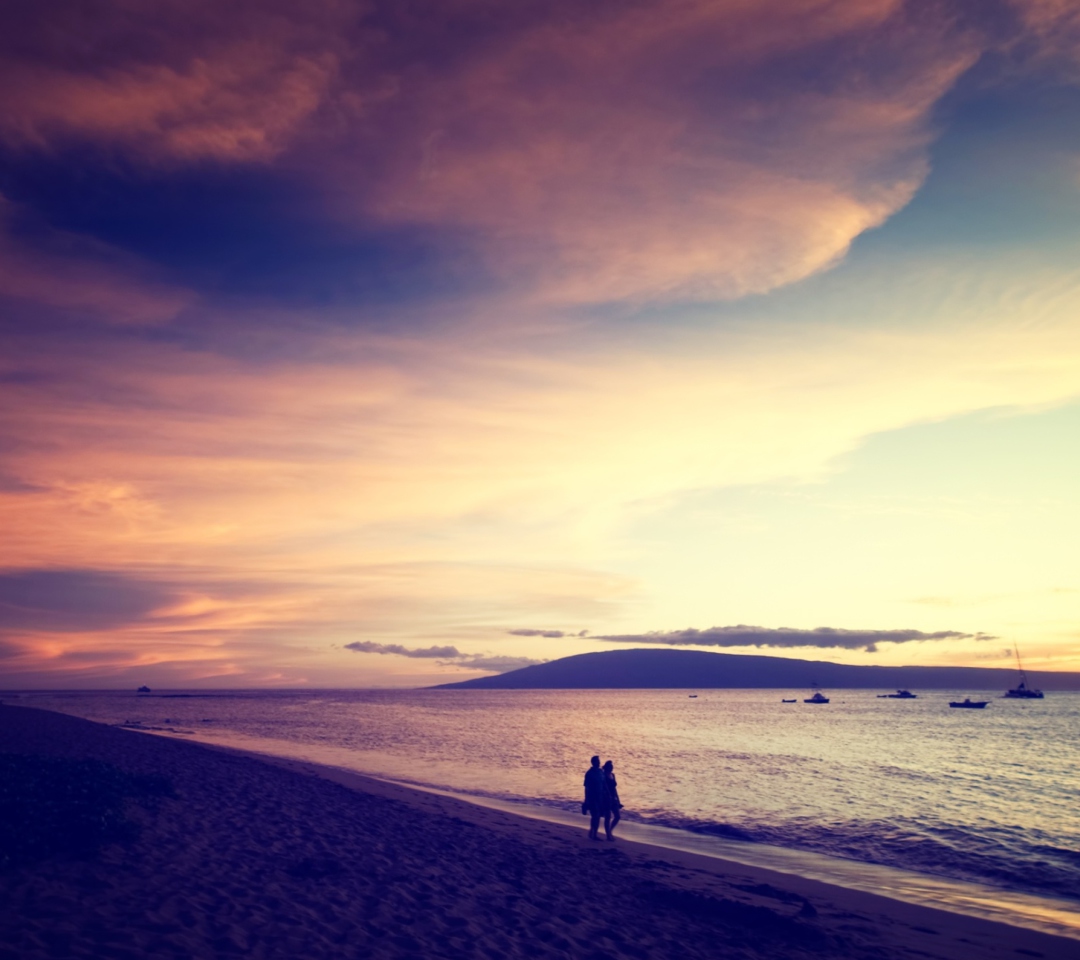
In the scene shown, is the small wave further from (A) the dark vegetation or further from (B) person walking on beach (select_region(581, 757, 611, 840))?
(A) the dark vegetation

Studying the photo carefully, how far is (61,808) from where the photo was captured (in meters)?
14.1

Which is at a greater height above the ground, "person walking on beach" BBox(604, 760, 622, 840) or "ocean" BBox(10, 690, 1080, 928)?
"person walking on beach" BBox(604, 760, 622, 840)

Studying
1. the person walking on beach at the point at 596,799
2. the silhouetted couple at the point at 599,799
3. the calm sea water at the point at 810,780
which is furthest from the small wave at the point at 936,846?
the person walking on beach at the point at 596,799

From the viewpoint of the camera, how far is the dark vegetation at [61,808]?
12320 millimetres

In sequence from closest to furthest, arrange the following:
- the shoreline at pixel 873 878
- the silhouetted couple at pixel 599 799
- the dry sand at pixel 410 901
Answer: the dry sand at pixel 410 901 → the shoreline at pixel 873 878 → the silhouetted couple at pixel 599 799

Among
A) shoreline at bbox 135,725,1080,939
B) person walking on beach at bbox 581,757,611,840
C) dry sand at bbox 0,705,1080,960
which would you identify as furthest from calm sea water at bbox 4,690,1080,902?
dry sand at bbox 0,705,1080,960

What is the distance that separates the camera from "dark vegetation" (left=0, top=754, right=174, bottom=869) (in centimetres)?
1232

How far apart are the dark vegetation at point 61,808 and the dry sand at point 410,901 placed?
33 centimetres

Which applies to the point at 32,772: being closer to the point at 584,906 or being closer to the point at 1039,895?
the point at 584,906

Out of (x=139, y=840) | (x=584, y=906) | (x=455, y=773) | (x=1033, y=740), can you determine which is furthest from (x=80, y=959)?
(x=1033, y=740)

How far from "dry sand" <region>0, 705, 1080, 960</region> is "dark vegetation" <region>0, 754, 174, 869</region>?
0.33 meters

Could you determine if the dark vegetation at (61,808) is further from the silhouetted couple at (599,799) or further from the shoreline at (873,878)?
the shoreline at (873,878)

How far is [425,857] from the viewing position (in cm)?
1639

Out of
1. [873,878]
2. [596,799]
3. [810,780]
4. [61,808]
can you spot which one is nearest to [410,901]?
[61,808]
